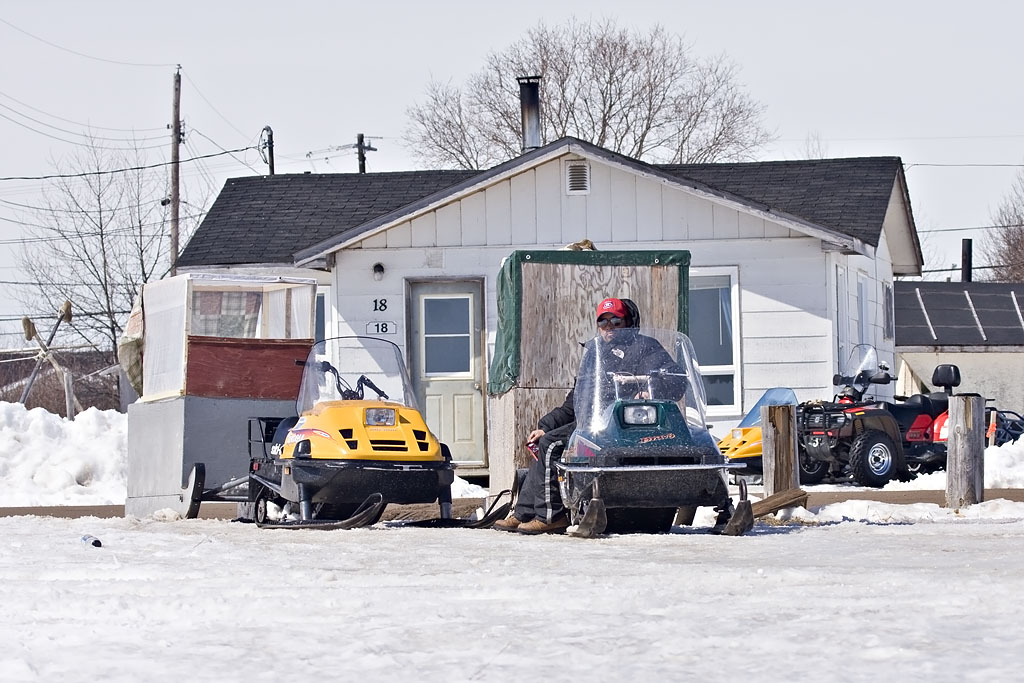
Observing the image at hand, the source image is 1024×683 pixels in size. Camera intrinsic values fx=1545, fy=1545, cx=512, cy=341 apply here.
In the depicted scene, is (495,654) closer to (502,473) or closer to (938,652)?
(938,652)

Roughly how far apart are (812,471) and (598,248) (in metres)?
4.03

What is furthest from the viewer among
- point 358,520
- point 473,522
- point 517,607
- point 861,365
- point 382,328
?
point 382,328

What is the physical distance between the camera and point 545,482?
420 inches

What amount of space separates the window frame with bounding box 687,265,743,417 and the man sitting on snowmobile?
7808 millimetres

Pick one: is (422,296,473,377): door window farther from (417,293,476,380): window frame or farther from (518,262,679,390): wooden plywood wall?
(518,262,679,390): wooden plywood wall

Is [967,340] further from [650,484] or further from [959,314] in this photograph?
[650,484]

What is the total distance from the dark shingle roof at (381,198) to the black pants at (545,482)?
8150mm

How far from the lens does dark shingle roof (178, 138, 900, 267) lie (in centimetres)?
1945

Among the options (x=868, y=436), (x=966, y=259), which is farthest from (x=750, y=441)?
(x=966, y=259)

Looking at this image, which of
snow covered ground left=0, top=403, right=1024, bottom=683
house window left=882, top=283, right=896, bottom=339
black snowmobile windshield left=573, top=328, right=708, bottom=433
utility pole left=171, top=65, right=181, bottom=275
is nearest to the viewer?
snow covered ground left=0, top=403, right=1024, bottom=683

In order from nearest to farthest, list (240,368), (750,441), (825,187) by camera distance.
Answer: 1. (240,368)
2. (750,441)
3. (825,187)

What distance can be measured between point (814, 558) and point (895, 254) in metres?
16.7

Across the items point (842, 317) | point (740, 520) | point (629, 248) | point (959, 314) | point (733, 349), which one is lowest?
point (740, 520)

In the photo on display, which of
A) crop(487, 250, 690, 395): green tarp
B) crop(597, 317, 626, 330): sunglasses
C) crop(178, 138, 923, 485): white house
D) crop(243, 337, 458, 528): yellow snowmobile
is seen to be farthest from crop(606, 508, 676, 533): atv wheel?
crop(178, 138, 923, 485): white house
